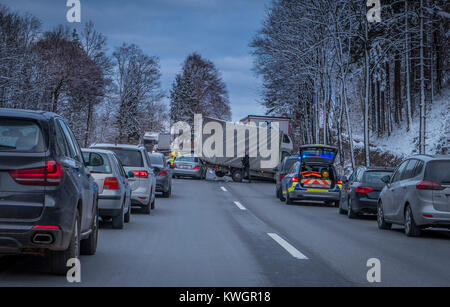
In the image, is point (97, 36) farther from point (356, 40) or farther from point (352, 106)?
point (352, 106)

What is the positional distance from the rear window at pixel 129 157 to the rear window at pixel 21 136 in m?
9.56

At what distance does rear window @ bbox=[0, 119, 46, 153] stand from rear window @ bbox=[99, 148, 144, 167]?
9558 millimetres

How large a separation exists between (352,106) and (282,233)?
77.4m

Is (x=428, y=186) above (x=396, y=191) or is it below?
above

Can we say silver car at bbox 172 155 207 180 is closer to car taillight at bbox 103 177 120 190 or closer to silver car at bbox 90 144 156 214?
silver car at bbox 90 144 156 214

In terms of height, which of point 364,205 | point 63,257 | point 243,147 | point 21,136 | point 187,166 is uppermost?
point 243,147

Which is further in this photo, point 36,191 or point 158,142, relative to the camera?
point 158,142

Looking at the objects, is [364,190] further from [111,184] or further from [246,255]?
[246,255]

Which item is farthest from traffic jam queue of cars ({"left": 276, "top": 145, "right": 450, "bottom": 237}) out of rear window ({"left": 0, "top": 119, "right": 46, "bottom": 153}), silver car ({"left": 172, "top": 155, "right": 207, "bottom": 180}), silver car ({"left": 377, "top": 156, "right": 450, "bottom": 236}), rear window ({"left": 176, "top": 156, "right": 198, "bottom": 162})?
rear window ({"left": 176, "top": 156, "right": 198, "bottom": 162})

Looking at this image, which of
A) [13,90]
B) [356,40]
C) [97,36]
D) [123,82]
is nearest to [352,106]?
[123,82]

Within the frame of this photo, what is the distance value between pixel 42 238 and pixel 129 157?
33.1ft

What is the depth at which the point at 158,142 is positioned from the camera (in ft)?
261

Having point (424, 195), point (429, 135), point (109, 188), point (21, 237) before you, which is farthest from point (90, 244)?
point (429, 135)

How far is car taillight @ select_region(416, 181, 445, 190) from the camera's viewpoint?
511 inches
